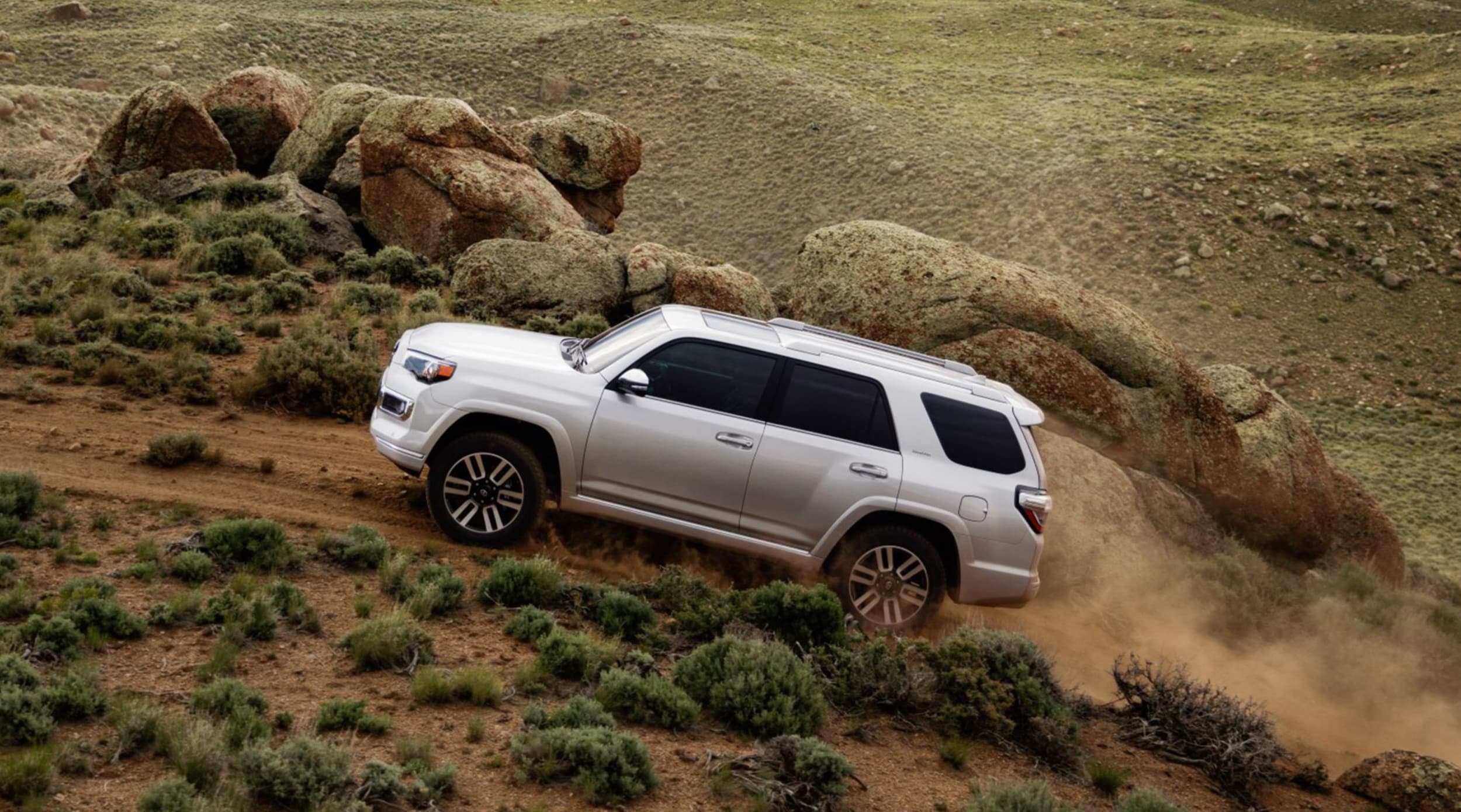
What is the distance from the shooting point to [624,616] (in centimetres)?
808

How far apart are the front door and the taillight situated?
6.50 ft

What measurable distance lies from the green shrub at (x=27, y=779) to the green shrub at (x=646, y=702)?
9.29ft

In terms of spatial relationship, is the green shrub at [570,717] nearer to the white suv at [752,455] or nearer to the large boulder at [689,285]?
the white suv at [752,455]

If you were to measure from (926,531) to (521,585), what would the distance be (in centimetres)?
303

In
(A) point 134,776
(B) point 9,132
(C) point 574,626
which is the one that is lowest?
(A) point 134,776

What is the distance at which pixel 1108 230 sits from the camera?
34656mm

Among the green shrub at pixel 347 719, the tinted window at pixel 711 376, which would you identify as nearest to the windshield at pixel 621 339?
the tinted window at pixel 711 376

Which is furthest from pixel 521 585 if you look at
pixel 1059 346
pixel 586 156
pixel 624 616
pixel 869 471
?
pixel 586 156

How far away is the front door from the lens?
8.56 metres

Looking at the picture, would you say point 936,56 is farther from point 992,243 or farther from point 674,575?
point 674,575

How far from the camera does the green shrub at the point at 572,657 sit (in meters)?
7.18

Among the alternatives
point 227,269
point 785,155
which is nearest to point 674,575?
point 227,269

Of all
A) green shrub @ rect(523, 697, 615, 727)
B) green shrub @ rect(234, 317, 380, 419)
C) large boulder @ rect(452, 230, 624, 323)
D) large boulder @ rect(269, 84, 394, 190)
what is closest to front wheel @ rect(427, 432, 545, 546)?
green shrub @ rect(523, 697, 615, 727)

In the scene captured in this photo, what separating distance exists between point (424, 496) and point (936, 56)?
45.0 metres
